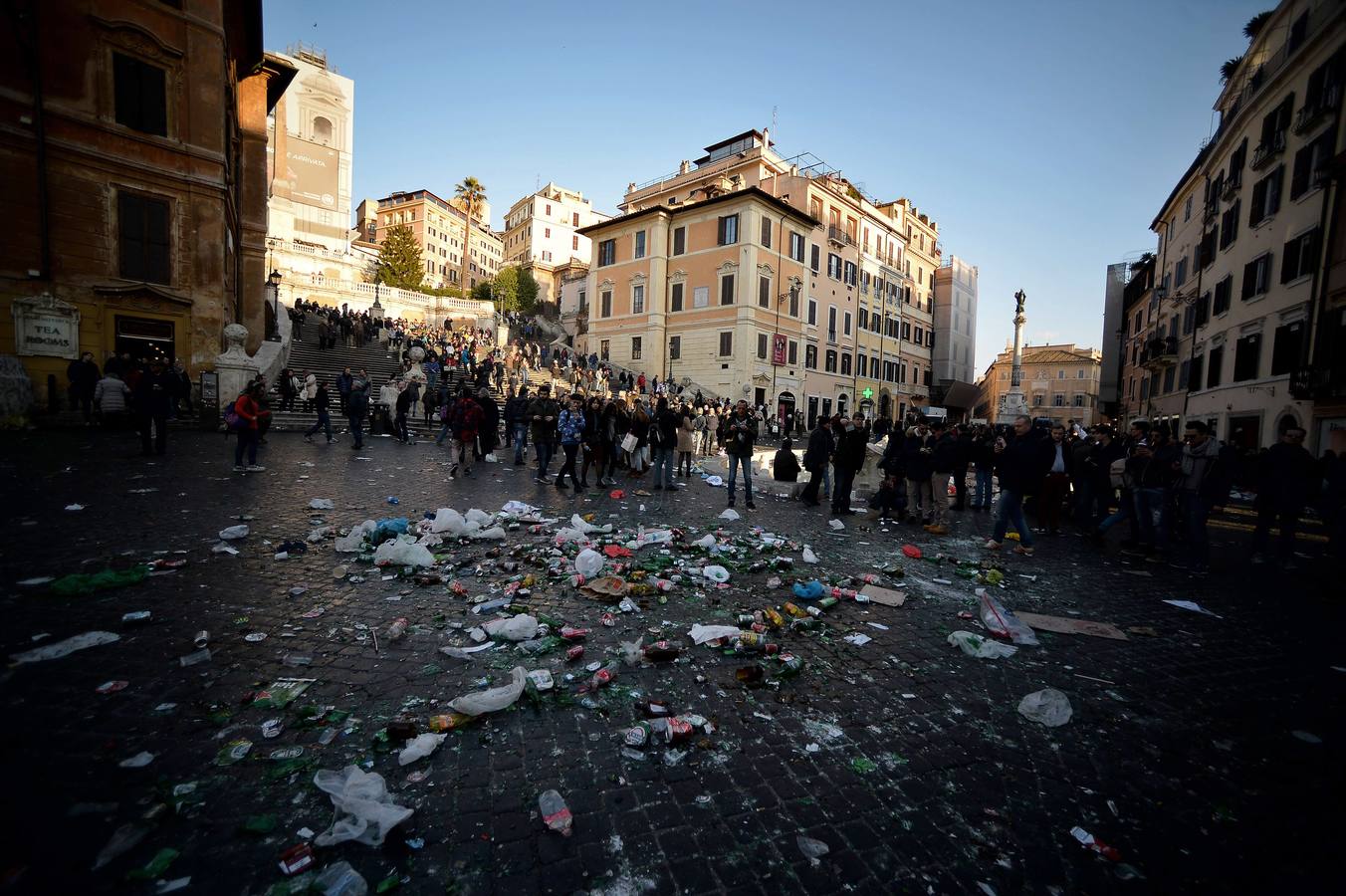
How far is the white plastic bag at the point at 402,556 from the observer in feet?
17.4

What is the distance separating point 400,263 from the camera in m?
52.9

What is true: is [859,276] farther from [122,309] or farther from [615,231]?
[122,309]

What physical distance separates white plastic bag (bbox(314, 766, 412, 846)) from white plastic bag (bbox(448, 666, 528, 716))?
0.57 m

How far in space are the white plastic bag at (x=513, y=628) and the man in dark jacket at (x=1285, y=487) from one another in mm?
10084

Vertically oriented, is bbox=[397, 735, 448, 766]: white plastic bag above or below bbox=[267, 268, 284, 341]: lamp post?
below

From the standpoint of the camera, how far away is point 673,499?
10.2 meters

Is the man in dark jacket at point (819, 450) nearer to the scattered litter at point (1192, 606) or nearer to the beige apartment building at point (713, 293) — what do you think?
the scattered litter at point (1192, 606)

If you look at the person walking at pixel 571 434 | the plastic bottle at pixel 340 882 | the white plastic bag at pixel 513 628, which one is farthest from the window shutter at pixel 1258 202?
the plastic bottle at pixel 340 882

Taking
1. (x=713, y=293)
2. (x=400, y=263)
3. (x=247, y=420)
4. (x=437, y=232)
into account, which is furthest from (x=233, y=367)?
(x=437, y=232)

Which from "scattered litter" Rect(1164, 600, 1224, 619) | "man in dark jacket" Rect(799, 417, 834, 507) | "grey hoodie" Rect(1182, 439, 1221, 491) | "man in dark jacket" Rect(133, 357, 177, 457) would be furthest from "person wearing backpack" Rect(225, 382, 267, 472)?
"grey hoodie" Rect(1182, 439, 1221, 491)

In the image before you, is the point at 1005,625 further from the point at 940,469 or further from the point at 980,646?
the point at 940,469

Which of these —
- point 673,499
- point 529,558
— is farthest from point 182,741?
point 673,499

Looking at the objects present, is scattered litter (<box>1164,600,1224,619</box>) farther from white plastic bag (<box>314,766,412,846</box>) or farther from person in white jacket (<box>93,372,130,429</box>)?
person in white jacket (<box>93,372,130,429</box>)

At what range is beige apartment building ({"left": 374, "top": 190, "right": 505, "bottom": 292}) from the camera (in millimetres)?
82875
